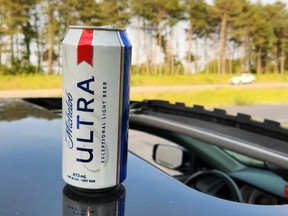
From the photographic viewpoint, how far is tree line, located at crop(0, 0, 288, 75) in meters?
17.3

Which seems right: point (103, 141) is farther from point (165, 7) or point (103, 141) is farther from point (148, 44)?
point (165, 7)

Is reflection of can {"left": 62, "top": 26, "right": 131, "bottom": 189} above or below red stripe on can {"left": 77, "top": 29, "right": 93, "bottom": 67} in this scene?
below

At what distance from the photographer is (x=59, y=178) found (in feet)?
2.81

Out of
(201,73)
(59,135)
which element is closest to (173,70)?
(201,73)

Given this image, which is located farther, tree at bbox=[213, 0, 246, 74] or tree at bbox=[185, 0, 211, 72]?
tree at bbox=[185, 0, 211, 72]

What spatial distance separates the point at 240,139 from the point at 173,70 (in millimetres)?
18096

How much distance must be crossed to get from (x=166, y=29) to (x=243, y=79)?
432cm

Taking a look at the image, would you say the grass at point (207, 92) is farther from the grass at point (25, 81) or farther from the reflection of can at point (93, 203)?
the reflection of can at point (93, 203)

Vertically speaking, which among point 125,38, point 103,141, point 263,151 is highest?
point 125,38

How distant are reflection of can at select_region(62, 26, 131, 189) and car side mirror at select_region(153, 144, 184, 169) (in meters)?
1.68

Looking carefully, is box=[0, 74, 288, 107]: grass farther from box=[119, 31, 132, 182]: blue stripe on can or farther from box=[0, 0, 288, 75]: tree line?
box=[119, 31, 132, 182]: blue stripe on can

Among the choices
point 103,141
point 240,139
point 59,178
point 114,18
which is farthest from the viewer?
point 114,18


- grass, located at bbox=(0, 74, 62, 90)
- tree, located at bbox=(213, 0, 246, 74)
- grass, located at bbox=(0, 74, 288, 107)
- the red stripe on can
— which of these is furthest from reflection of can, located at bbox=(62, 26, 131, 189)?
tree, located at bbox=(213, 0, 246, 74)

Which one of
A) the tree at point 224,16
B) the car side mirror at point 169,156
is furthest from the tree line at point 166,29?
the car side mirror at point 169,156
